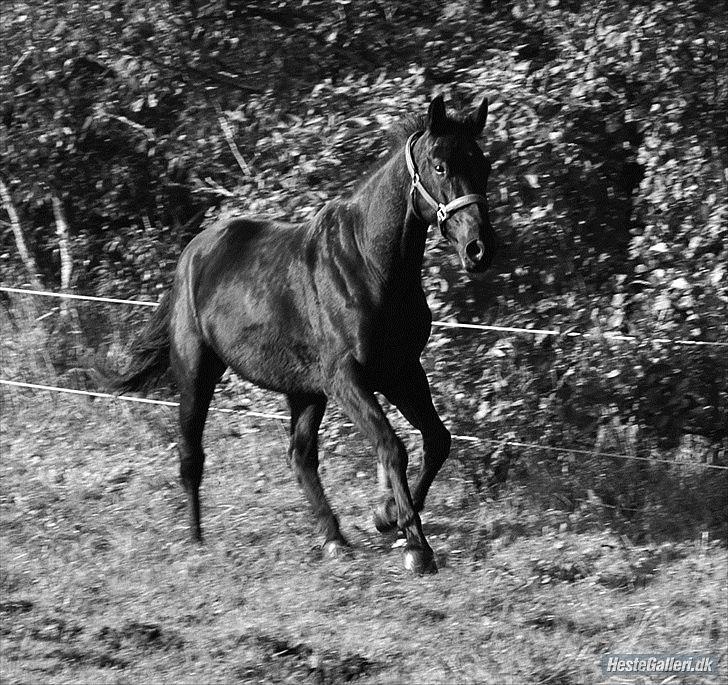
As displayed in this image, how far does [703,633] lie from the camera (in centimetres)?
534

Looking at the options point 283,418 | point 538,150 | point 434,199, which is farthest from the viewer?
point 283,418

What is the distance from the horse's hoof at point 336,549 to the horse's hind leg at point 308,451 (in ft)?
0.52

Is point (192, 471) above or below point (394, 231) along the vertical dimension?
below

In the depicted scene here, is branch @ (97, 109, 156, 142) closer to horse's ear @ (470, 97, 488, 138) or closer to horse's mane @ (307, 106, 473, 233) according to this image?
horse's mane @ (307, 106, 473, 233)

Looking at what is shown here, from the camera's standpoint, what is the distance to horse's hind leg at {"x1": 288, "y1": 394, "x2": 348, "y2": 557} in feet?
23.5

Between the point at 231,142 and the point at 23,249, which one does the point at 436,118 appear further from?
the point at 23,249

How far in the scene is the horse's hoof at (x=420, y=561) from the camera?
629 centimetres

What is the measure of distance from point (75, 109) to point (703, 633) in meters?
8.09

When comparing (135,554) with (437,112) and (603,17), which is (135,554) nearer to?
(437,112)

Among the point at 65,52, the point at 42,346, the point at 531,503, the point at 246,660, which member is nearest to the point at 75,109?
the point at 65,52

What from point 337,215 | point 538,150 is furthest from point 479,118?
point 538,150

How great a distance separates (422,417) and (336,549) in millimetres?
975

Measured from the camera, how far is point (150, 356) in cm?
816

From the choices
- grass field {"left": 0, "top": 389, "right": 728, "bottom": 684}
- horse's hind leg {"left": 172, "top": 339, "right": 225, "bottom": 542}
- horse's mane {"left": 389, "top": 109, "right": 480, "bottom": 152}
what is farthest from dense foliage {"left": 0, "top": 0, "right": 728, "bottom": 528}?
horse's mane {"left": 389, "top": 109, "right": 480, "bottom": 152}
